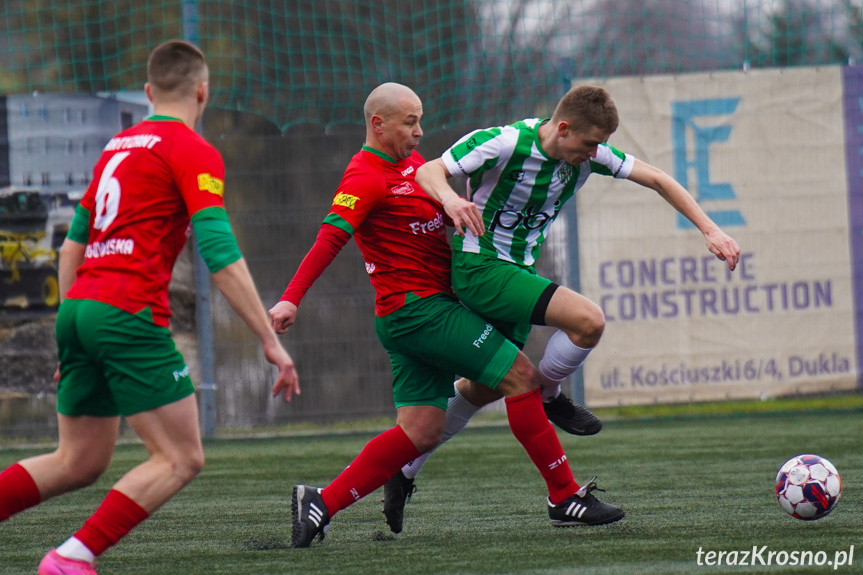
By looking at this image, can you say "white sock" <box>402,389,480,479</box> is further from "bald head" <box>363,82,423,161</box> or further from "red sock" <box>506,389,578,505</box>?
"bald head" <box>363,82,423,161</box>

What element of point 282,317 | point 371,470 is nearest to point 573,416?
point 371,470

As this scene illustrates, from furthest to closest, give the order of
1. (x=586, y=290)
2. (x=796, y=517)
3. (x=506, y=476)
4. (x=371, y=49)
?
(x=371, y=49), (x=586, y=290), (x=506, y=476), (x=796, y=517)

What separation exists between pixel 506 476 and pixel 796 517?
7.75 feet

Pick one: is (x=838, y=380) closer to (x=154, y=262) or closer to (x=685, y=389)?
(x=685, y=389)

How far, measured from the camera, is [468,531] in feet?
14.4

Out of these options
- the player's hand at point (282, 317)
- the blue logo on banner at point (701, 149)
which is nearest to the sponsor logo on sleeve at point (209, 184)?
the player's hand at point (282, 317)

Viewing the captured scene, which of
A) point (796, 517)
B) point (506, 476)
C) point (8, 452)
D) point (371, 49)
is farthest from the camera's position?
point (371, 49)

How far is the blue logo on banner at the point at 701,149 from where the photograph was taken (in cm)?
955

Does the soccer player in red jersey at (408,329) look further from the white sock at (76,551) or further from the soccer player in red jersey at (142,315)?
the white sock at (76,551)

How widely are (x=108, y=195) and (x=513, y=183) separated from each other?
1.67 m

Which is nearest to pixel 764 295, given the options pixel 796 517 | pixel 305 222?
pixel 305 222

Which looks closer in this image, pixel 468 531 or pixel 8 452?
pixel 468 531

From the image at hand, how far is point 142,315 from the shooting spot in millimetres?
3324

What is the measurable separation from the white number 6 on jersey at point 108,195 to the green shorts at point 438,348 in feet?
4.38
